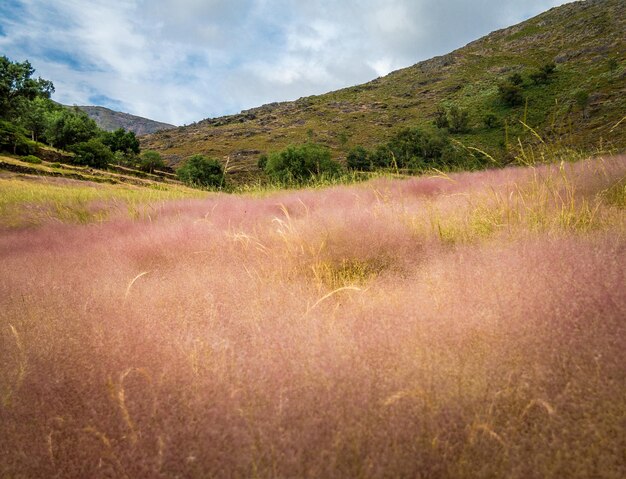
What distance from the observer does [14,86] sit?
81.9 ft

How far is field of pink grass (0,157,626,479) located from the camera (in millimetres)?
691

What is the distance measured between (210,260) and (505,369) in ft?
6.16

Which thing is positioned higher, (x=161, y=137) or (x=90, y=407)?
(x=161, y=137)

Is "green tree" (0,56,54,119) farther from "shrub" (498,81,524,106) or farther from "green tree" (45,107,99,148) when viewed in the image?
"shrub" (498,81,524,106)

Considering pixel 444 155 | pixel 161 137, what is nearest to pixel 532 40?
pixel 444 155

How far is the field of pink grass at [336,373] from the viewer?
69 centimetres

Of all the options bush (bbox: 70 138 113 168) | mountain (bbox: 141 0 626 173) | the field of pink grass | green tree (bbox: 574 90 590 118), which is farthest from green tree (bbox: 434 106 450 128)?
the field of pink grass

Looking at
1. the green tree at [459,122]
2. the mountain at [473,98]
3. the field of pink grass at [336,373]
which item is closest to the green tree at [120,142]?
the mountain at [473,98]

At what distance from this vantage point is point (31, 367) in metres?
1.00

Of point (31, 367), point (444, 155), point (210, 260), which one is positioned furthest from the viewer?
point (444, 155)

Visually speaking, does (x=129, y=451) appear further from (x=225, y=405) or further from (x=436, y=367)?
(x=436, y=367)

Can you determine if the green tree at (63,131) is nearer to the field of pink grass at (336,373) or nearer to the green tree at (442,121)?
the field of pink grass at (336,373)

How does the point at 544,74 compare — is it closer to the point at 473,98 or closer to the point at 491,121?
the point at 473,98

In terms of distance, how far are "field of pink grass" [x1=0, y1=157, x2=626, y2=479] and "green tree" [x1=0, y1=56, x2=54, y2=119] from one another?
3348 centimetres
